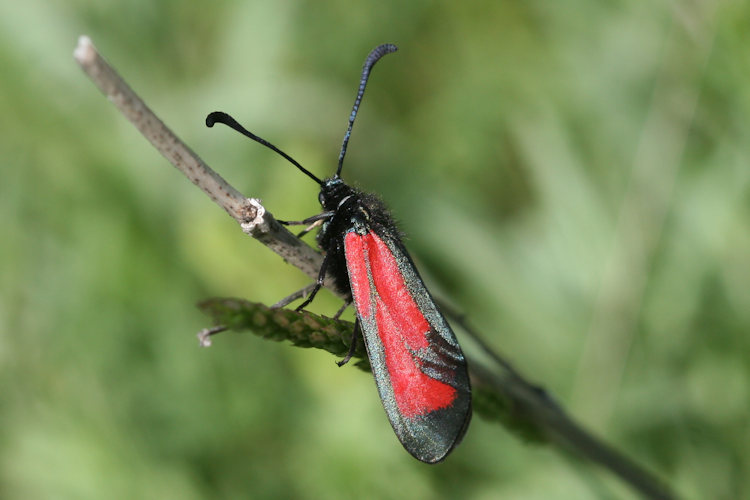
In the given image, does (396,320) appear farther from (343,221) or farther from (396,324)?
(343,221)

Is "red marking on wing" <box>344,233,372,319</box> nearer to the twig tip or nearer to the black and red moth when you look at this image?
the black and red moth

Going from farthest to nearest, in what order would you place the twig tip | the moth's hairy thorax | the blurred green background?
the blurred green background
the moth's hairy thorax
the twig tip

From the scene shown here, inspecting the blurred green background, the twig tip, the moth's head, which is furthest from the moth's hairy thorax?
the blurred green background

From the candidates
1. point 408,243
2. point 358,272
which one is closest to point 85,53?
point 358,272

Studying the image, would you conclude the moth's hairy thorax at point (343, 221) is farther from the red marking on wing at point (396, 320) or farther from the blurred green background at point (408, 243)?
the blurred green background at point (408, 243)

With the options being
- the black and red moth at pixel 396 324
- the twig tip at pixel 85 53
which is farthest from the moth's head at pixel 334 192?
the twig tip at pixel 85 53
